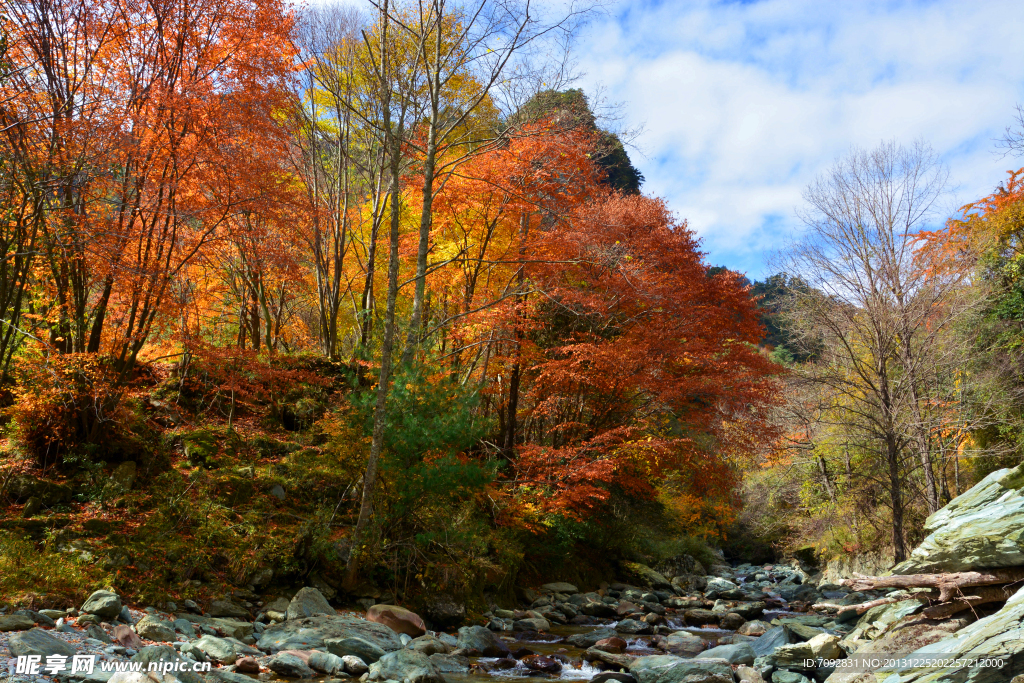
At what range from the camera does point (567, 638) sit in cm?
924

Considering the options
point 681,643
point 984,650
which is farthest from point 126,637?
point 681,643

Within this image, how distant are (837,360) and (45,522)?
1419 cm

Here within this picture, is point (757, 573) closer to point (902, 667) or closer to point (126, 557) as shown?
point (902, 667)

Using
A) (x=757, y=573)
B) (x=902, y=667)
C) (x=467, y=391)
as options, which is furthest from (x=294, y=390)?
(x=757, y=573)

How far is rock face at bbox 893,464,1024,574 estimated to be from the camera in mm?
6520

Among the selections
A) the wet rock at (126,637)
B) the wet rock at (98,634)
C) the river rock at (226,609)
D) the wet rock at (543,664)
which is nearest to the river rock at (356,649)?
the river rock at (226,609)

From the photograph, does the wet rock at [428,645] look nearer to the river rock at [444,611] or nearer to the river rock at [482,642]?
the river rock at [482,642]

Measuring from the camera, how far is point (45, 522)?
23.7 ft

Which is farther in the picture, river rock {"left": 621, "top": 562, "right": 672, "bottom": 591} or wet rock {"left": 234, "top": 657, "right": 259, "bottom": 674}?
river rock {"left": 621, "top": 562, "right": 672, "bottom": 591}

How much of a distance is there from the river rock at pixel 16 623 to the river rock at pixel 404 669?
2.93 meters

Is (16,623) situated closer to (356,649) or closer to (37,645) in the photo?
(37,645)

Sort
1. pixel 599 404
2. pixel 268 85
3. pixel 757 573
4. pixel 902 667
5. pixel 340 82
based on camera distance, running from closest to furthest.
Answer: pixel 902 667 < pixel 268 85 < pixel 599 404 < pixel 340 82 < pixel 757 573

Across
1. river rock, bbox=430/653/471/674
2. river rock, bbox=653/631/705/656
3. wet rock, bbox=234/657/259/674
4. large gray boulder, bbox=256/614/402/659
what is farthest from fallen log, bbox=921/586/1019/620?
wet rock, bbox=234/657/259/674

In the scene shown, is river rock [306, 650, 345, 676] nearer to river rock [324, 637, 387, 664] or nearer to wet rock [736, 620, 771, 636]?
river rock [324, 637, 387, 664]
